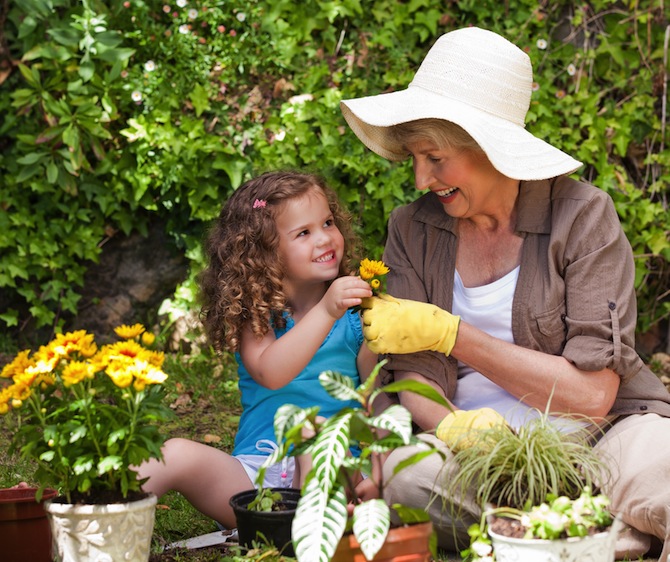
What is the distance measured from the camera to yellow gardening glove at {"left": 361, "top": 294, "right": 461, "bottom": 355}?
7.57ft

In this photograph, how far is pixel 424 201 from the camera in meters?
2.71

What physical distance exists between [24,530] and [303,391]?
2.77ft

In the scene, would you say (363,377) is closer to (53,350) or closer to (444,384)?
(444,384)

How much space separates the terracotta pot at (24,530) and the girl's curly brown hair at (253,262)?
0.73 metres

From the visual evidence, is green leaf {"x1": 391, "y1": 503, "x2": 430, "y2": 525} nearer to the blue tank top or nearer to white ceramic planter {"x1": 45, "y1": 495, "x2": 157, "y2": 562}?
white ceramic planter {"x1": 45, "y1": 495, "x2": 157, "y2": 562}

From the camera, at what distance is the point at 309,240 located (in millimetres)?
2645

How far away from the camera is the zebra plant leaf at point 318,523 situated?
5.31ft

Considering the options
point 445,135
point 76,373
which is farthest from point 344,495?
point 445,135

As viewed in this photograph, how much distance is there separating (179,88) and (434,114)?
196 centimetres

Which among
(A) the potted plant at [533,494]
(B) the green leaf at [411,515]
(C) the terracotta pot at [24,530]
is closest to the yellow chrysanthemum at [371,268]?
(A) the potted plant at [533,494]

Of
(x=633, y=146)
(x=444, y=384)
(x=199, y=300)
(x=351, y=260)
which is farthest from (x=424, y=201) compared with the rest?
(x=633, y=146)

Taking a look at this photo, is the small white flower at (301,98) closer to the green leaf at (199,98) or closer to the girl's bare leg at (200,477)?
the green leaf at (199,98)

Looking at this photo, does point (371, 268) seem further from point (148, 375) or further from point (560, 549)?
point (560, 549)

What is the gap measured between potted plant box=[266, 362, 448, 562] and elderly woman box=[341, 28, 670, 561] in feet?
1.55
